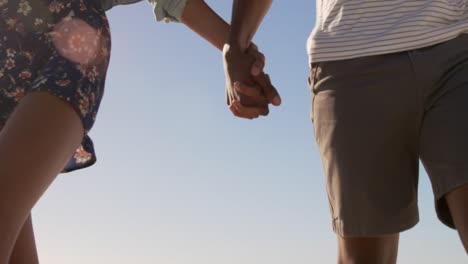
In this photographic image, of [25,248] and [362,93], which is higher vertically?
[362,93]

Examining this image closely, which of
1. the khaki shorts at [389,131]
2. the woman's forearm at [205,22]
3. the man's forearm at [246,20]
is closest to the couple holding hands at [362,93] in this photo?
the khaki shorts at [389,131]

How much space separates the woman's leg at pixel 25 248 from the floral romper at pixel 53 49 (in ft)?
1.06

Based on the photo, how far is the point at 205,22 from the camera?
3.61 meters

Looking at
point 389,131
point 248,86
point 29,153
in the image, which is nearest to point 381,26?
point 389,131

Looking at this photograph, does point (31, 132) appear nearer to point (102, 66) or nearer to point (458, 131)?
point (102, 66)

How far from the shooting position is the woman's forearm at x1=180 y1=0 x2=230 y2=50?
3.60 metres

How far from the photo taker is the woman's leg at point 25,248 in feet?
9.98

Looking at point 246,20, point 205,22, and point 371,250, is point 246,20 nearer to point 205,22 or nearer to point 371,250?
point 205,22

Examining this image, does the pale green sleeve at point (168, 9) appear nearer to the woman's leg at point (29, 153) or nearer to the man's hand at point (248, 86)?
the man's hand at point (248, 86)

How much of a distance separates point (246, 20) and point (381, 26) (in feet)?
2.34

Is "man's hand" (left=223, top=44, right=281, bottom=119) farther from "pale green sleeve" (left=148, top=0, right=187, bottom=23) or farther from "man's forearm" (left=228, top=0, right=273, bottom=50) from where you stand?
"pale green sleeve" (left=148, top=0, right=187, bottom=23)

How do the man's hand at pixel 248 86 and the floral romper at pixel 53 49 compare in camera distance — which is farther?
the man's hand at pixel 248 86

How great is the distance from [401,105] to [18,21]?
155 centimetres

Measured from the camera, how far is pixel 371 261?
3002 millimetres
